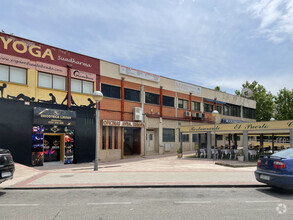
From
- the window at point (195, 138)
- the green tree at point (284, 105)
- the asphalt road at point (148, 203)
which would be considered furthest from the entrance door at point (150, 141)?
the green tree at point (284, 105)

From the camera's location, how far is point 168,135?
2820 cm

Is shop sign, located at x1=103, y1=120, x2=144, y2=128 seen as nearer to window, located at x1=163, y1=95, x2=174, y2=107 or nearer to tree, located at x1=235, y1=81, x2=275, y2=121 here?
window, located at x1=163, y1=95, x2=174, y2=107

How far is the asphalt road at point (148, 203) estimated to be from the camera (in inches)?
228

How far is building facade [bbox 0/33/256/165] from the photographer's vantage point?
1706 centimetres

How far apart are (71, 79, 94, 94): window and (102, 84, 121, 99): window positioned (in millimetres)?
1250

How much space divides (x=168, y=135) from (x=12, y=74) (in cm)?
1669

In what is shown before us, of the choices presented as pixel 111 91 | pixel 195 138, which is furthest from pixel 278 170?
pixel 195 138

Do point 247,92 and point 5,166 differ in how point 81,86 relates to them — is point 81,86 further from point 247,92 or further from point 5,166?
point 247,92

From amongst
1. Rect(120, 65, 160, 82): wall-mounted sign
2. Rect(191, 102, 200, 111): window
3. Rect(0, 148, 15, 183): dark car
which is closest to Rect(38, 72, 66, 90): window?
Rect(120, 65, 160, 82): wall-mounted sign

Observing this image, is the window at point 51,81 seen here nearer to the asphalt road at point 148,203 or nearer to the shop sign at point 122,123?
the shop sign at point 122,123

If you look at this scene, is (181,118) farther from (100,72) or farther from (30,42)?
(30,42)

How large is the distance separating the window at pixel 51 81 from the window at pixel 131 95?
6334 mm

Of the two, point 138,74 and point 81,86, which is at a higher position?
point 138,74

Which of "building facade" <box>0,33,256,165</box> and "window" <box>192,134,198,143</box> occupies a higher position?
"building facade" <box>0,33,256,165</box>
